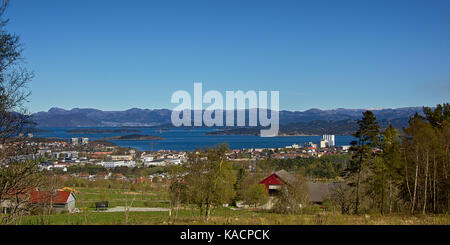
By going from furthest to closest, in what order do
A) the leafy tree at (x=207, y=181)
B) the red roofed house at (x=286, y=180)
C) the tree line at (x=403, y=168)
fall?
the red roofed house at (x=286, y=180)
the leafy tree at (x=207, y=181)
the tree line at (x=403, y=168)

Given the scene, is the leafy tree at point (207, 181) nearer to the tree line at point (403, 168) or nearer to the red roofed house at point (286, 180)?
the tree line at point (403, 168)

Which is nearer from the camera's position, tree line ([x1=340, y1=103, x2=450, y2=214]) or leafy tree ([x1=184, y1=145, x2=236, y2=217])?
tree line ([x1=340, y1=103, x2=450, y2=214])

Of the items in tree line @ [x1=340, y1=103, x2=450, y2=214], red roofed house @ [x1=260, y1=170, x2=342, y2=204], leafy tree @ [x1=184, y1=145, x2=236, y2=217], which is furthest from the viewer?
red roofed house @ [x1=260, y1=170, x2=342, y2=204]

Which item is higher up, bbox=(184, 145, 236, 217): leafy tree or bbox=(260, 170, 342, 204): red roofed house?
bbox=(184, 145, 236, 217): leafy tree

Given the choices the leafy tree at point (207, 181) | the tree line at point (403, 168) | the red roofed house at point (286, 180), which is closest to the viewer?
the tree line at point (403, 168)

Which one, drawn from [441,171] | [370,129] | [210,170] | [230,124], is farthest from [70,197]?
[230,124]

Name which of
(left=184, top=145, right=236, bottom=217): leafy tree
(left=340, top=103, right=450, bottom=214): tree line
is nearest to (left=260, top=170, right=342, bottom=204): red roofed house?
(left=340, top=103, right=450, bottom=214): tree line

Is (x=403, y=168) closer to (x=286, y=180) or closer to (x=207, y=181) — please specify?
(x=207, y=181)

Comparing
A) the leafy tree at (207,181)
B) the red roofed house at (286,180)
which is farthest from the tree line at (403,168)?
the red roofed house at (286,180)

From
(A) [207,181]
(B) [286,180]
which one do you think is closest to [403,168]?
(A) [207,181]

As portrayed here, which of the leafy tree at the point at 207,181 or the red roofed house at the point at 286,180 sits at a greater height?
the leafy tree at the point at 207,181

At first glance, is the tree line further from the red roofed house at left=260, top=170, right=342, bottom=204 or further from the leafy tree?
the red roofed house at left=260, top=170, right=342, bottom=204
